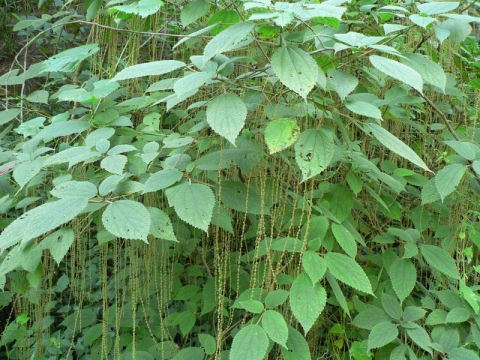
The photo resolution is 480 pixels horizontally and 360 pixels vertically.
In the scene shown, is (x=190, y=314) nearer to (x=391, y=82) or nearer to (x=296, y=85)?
(x=296, y=85)

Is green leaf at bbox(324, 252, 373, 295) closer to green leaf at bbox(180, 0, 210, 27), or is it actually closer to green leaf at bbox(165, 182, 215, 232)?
green leaf at bbox(165, 182, 215, 232)

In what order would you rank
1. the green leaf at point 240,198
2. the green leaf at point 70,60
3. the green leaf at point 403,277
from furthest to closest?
the green leaf at point 70,60, the green leaf at point 403,277, the green leaf at point 240,198

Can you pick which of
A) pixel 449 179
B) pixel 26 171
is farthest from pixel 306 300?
pixel 26 171

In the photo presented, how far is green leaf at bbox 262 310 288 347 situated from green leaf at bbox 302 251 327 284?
12 centimetres

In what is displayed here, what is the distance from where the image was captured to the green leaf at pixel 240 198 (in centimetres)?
119

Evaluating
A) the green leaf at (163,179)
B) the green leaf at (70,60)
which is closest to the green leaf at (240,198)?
the green leaf at (163,179)

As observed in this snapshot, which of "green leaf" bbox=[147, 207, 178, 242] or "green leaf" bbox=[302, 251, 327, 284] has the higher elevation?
"green leaf" bbox=[147, 207, 178, 242]

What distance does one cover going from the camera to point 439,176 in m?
1.25

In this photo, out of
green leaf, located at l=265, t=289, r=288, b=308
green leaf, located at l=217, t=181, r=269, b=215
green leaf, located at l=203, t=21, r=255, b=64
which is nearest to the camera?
green leaf, located at l=203, t=21, r=255, b=64

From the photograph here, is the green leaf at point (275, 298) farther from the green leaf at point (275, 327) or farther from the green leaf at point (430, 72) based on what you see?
the green leaf at point (430, 72)

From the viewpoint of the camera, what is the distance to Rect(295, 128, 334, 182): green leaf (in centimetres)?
96

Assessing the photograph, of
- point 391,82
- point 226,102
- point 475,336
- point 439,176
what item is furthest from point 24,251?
point 391,82

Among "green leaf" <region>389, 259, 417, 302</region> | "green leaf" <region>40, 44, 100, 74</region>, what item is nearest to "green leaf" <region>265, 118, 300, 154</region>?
"green leaf" <region>389, 259, 417, 302</region>

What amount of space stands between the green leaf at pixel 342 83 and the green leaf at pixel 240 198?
0.37 m
